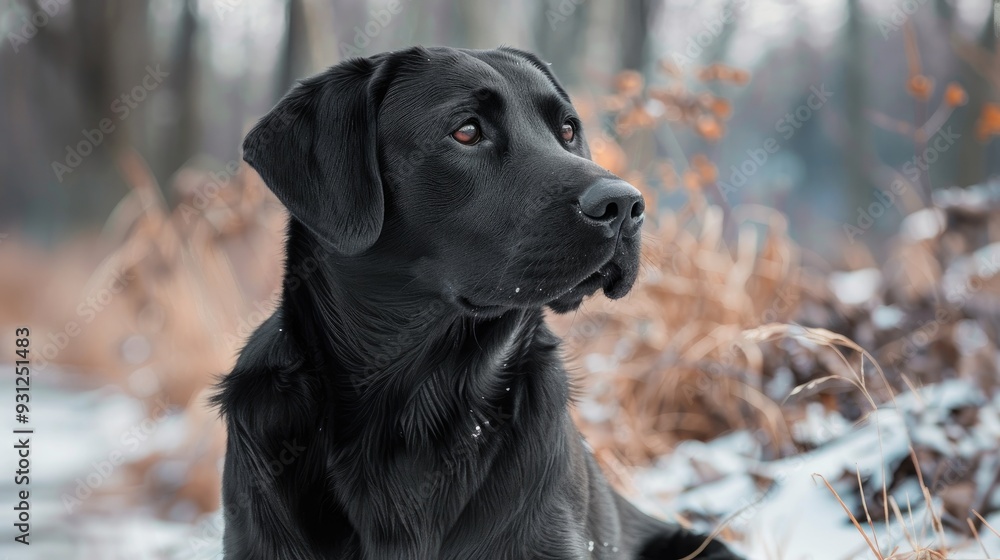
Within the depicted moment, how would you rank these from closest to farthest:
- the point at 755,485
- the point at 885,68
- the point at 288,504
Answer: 1. the point at 288,504
2. the point at 755,485
3. the point at 885,68

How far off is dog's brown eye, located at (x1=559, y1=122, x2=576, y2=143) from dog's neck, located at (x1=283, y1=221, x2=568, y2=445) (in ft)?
1.79

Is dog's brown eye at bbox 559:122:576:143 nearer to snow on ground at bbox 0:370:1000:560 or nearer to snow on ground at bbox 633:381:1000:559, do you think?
snow on ground at bbox 0:370:1000:560

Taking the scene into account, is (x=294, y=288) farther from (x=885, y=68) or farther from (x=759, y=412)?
(x=885, y=68)

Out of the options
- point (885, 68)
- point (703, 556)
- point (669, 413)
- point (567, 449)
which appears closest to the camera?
point (567, 449)

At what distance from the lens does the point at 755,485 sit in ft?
11.5

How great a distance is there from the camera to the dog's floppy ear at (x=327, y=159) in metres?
1.97

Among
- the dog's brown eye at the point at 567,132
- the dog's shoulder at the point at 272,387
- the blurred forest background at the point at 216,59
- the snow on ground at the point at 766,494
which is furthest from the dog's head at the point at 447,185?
the blurred forest background at the point at 216,59

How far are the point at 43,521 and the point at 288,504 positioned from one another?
9.37 feet

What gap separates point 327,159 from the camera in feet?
6.63

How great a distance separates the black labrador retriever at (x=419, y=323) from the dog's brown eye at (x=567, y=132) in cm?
13

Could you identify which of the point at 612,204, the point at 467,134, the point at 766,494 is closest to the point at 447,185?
the point at 467,134

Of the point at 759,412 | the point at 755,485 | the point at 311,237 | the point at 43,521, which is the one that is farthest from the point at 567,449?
the point at 43,521

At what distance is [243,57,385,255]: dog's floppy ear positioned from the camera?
197 centimetres

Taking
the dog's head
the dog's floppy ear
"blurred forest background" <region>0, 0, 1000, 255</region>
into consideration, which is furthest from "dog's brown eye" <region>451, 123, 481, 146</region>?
"blurred forest background" <region>0, 0, 1000, 255</region>
